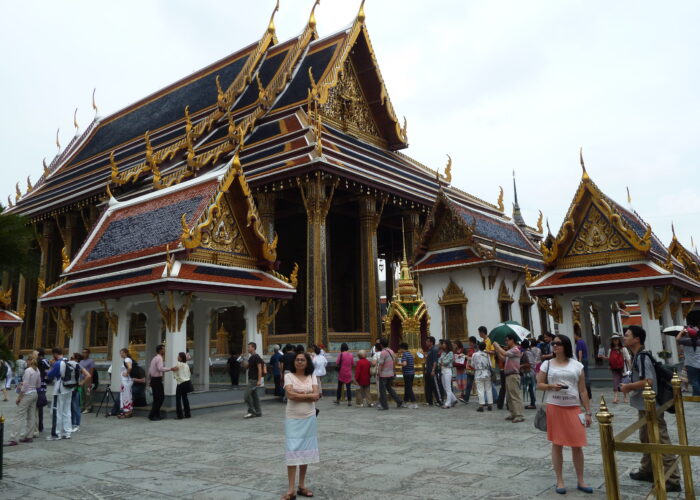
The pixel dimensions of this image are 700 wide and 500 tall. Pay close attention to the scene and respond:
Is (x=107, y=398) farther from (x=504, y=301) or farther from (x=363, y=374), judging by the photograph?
(x=504, y=301)

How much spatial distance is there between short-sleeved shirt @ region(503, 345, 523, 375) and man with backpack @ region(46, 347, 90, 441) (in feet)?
22.6

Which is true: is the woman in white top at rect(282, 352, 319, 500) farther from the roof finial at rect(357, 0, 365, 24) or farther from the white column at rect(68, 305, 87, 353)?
the roof finial at rect(357, 0, 365, 24)

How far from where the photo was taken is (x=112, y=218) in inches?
566

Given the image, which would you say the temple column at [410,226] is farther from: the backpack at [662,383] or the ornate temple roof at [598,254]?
A: the backpack at [662,383]

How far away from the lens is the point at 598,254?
14492 mm

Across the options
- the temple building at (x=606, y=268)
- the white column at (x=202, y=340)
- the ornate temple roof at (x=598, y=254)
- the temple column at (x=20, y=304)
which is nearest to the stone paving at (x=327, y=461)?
the white column at (x=202, y=340)

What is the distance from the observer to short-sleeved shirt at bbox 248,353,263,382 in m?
10.9

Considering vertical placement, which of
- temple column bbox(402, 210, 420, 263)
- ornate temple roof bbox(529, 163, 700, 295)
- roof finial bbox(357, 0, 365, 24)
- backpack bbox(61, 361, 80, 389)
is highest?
roof finial bbox(357, 0, 365, 24)

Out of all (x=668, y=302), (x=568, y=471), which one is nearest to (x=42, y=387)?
(x=568, y=471)

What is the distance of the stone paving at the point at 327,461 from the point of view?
5.23 m

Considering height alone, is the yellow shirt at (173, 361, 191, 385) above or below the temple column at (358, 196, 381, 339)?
below

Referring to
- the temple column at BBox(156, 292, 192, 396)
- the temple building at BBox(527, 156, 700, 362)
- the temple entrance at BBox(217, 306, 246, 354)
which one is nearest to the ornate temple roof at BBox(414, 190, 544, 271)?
the temple building at BBox(527, 156, 700, 362)

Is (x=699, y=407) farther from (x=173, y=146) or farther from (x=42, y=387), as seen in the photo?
(x=173, y=146)

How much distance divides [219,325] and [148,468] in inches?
596
